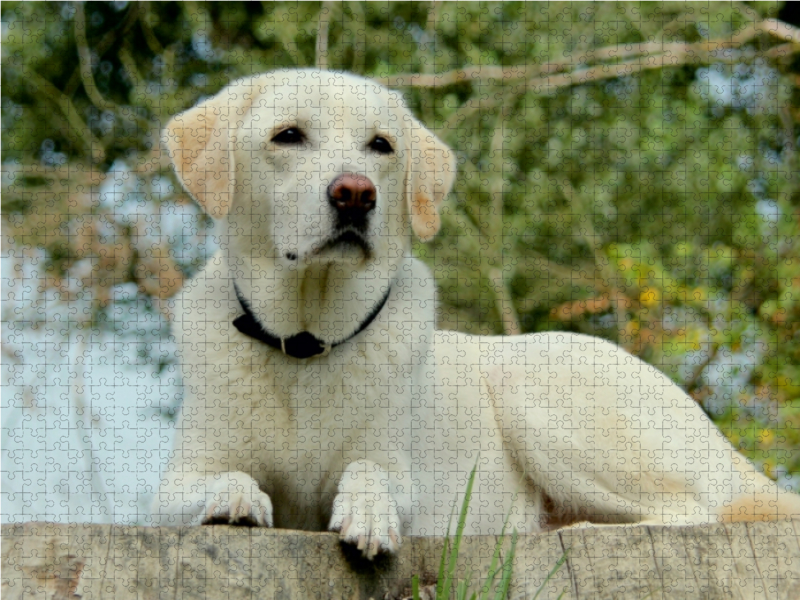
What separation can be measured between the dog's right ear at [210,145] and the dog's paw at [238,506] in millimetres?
788

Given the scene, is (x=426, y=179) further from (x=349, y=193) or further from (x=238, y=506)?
(x=238, y=506)

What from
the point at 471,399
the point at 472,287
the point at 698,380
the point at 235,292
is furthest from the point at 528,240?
the point at 235,292

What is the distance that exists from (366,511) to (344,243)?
0.71 metres

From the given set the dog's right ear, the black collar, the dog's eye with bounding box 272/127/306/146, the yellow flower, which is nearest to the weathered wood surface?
the black collar

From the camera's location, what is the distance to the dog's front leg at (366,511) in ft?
7.41

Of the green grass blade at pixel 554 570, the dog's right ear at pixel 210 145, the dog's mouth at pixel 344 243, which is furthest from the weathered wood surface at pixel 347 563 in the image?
the dog's right ear at pixel 210 145

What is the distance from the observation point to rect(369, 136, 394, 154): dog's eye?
112 inches

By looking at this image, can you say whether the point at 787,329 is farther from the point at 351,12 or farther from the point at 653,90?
the point at 351,12

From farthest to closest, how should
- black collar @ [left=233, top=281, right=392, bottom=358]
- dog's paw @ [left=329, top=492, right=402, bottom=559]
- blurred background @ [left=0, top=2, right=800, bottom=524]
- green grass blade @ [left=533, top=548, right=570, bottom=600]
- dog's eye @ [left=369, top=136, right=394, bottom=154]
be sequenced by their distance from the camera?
blurred background @ [left=0, top=2, right=800, bottom=524], dog's eye @ [left=369, top=136, right=394, bottom=154], black collar @ [left=233, top=281, right=392, bottom=358], dog's paw @ [left=329, top=492, right=402, bottom=559], green grass blade @ [left=533, top=548, right=570, bottom=600]

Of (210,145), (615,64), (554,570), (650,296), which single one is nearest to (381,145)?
(210,145)

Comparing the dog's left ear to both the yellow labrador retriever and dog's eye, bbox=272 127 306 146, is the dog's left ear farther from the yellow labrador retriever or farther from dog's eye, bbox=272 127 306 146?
dog's eye, bbox=272 127 306 146

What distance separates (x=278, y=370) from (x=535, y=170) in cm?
420

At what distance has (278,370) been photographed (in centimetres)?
273
